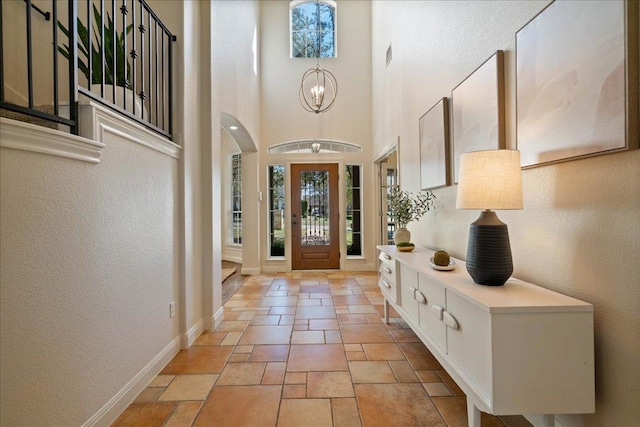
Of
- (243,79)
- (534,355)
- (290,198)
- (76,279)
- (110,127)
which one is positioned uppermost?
(243,79)

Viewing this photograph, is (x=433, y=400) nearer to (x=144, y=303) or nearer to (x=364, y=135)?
(x=144, y=303)

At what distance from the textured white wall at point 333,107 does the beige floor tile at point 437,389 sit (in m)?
3.98

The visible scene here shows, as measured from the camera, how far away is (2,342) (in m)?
1.17

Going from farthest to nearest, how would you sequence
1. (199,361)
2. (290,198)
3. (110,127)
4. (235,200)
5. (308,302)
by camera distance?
(235,200) < (290,198) < (308,302) < (199,361) < (110,127)

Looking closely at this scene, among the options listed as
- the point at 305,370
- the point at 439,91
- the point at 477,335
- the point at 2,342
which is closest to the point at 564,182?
the point at 477,335

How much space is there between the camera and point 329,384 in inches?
83.2

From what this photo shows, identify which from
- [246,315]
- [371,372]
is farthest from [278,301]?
[371,372]

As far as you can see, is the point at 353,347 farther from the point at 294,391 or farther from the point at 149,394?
the point at 149,394

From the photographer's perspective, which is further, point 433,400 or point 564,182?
point 433,400

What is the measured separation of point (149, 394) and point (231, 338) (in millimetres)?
912

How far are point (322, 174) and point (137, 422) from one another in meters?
4.83

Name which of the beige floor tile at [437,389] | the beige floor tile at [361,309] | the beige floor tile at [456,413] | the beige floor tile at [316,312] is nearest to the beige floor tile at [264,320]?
the beige floor tile at [316,312]

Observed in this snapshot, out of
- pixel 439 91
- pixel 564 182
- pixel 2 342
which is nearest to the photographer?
pixel 2 342

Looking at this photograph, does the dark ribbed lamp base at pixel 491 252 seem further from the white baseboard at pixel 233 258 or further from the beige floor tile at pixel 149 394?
the white baseboard at pixel 233 258
